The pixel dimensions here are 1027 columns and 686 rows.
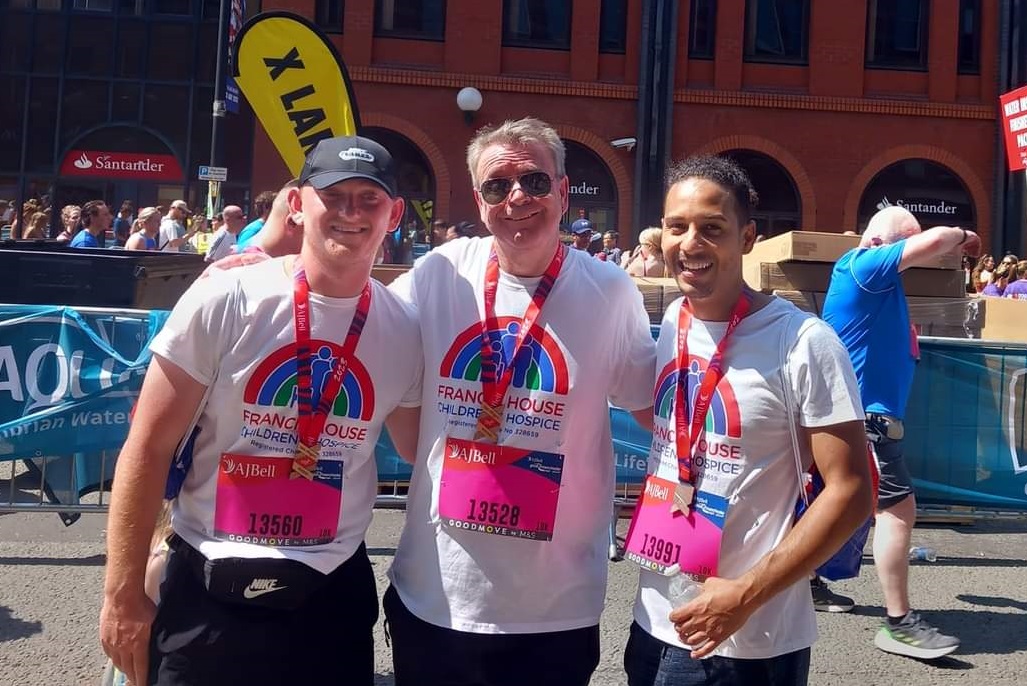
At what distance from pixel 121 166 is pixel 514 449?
74.3ft

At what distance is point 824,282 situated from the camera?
7230 mm

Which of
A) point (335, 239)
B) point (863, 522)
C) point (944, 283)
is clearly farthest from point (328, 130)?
point (944, 283)

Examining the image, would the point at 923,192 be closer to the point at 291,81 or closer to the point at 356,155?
the point at 291,81

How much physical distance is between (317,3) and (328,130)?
17100 mm

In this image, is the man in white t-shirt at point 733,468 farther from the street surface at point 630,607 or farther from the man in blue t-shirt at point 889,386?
the man in blue t-shirt at point 889,386

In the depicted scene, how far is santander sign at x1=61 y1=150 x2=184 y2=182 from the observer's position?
23047 millimetres

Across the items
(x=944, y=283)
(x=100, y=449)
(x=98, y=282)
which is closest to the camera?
(x=100, y=449)

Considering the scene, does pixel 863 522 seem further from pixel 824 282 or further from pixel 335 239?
pixel 824 282

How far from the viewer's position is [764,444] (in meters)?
2.45

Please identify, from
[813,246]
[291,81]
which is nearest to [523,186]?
[291,81]

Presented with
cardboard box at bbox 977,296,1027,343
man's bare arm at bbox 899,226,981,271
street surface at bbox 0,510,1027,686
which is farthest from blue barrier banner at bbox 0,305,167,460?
cardboard box at bbox 977,296,1027,343

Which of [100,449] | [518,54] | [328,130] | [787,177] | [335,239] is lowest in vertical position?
[100,449]

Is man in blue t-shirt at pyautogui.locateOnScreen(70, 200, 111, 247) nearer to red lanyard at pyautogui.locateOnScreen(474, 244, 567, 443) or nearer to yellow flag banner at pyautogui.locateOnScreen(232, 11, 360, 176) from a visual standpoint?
yellow flag banner at pyautogui.locateOnScreen(232, 11, 360, 176)

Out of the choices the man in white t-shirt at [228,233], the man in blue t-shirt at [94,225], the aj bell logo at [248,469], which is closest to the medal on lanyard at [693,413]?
the aj bell logo at [248,469]
